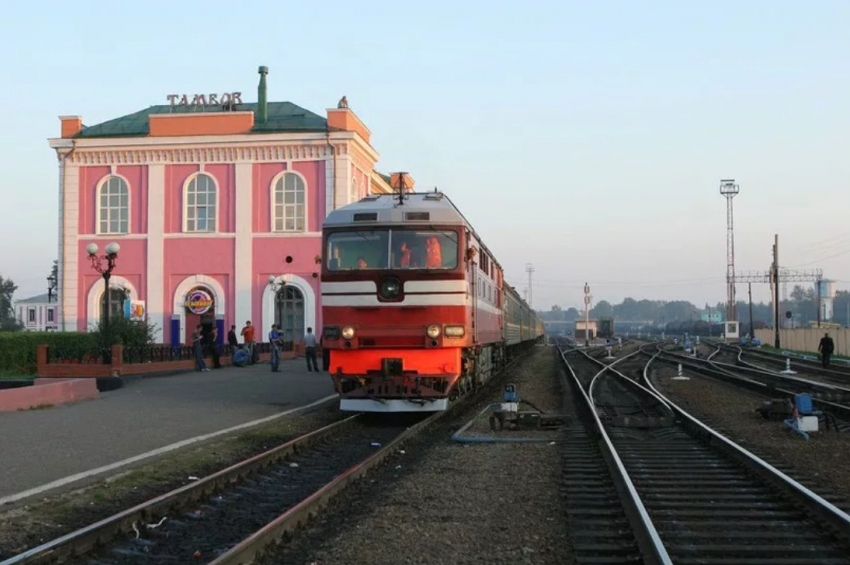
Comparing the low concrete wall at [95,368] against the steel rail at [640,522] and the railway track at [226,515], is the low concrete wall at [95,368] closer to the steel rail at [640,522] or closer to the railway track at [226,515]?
the railway track at [226,515]

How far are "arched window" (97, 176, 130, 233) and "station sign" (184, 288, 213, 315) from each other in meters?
4.72

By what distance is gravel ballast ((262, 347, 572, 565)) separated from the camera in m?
6.55

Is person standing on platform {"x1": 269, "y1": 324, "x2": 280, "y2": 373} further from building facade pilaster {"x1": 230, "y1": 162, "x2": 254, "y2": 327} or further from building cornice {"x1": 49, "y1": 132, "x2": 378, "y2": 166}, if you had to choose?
building cornice {"x1": 49, "y1": 132, "x2": 378, "y2": 166}

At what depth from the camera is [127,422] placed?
14359 mm

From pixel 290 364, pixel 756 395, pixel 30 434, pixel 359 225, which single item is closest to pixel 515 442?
pixel 359 225

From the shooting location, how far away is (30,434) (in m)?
12.8

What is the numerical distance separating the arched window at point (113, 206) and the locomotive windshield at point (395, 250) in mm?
30863

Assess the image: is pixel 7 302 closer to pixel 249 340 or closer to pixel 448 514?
pixel 249 340

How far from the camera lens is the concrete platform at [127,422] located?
9.91 m

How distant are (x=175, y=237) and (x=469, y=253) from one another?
30.0m

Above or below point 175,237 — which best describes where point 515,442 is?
below

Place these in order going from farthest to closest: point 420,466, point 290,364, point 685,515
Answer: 1. point 290,364
2. point 420,466
3. point 685,515

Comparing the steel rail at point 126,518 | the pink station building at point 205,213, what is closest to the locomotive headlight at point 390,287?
the steel rail at point 126,518

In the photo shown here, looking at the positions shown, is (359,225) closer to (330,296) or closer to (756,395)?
(330,296)
